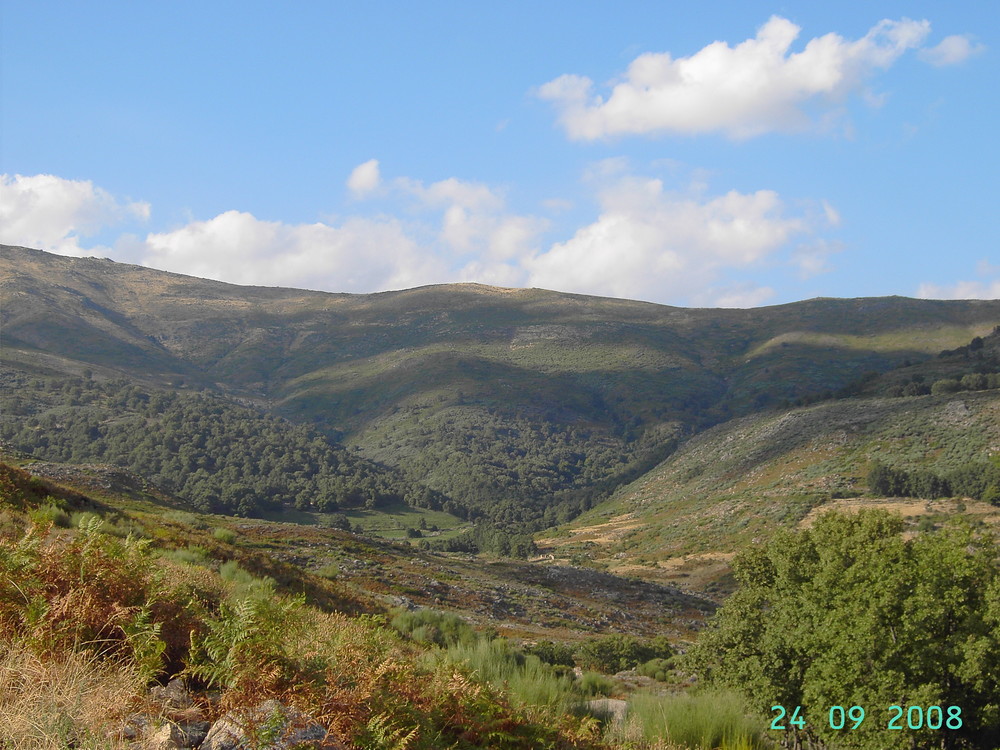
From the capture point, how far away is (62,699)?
4.19m

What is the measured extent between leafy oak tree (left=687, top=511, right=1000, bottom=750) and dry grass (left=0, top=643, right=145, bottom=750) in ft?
42.4

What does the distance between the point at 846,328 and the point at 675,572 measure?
151 meters

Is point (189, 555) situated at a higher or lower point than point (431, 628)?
higher

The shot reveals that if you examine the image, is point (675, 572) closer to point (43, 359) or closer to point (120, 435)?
point (120, 435)

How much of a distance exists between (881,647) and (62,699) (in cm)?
1604

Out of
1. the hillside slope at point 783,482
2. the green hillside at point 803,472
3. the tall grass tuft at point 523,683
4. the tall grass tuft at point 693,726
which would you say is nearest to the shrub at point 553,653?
the tall grass tuft at point 523,683

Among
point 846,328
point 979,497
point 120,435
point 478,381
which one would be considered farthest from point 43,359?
point 846,328

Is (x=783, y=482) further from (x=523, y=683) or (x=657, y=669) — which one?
(x=523, y=683)

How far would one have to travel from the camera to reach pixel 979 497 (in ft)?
210

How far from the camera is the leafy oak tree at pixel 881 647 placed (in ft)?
48.8

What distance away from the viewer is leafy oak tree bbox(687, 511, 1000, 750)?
14.9 meters

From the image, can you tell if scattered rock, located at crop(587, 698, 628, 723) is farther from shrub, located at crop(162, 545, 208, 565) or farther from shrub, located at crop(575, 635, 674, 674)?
shrub, located at crop(575, 635, 674, 674)

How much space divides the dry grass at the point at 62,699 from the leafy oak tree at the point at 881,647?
12.9 metres

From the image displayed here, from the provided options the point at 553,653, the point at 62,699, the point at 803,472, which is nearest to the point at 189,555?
the point at 62,699
